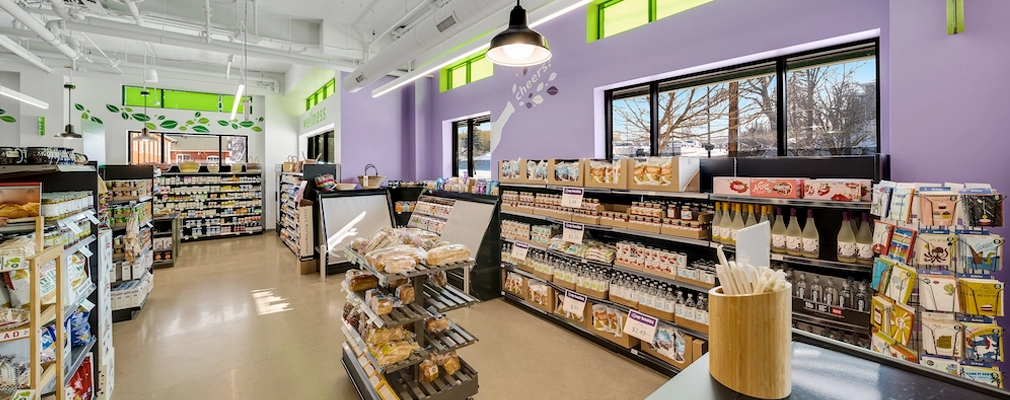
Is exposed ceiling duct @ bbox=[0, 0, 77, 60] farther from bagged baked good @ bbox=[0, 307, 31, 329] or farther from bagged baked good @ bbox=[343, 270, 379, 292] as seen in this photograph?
bagged baked good @ bbox=[343, 270, 379, 292]

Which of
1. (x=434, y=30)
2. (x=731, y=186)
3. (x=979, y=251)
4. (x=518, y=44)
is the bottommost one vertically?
(x=979, y=251)

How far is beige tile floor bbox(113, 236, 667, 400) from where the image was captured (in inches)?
Result: 132

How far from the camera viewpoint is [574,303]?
436 centimetres

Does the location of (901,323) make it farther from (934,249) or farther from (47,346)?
(47,346)

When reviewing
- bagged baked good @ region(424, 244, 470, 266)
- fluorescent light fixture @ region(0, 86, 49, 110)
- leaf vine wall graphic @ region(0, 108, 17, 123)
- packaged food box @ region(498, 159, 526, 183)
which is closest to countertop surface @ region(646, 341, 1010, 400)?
bagged baked good @ region(424, 244, 470, 266)

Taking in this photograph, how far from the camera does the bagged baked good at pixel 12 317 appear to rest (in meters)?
2.00

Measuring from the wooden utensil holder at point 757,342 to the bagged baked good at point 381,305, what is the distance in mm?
2022

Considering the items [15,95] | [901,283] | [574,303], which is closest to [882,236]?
[901,283]

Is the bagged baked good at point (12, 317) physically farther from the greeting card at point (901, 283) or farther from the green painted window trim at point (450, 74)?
the green painted window trim at point (450, 74)

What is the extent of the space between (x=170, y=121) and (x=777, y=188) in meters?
14.2

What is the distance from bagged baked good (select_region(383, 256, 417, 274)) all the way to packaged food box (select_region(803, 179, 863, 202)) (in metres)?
2.67

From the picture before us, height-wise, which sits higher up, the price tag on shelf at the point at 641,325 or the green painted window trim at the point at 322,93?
the green painted window trim at the point at 322,93

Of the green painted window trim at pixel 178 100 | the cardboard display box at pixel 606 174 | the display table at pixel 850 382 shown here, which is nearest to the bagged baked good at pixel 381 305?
the display table at pixel 850 382

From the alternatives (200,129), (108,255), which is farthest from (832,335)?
(200,129)
